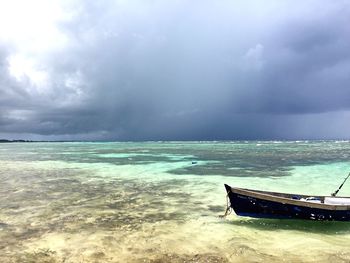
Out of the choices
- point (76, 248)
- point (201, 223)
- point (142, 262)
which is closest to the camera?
point (142, 262)

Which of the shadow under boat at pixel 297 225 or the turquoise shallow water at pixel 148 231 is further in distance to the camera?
the shadow under boat at pixel 297 225

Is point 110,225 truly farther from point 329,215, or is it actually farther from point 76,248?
point 329,215

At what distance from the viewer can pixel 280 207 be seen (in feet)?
40.4

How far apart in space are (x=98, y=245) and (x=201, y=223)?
173 inches

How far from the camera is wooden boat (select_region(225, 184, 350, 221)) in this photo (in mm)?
11883

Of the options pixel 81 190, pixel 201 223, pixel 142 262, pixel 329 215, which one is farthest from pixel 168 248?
pixel 81 190

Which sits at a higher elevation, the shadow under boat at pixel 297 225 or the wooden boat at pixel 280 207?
the wooden boat at pixel 280 207

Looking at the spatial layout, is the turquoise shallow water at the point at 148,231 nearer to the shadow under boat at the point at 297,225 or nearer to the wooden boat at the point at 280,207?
the shadow under boat at the point at 297,225

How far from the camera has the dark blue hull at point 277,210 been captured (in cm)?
1196

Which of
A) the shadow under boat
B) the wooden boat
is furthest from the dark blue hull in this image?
the shadow under boat

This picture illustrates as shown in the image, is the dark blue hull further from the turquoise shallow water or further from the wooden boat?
the turquoise shallow water

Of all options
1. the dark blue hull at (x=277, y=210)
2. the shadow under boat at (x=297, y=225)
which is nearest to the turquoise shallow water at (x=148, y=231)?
the shadow under boat at (x=297, y=225)

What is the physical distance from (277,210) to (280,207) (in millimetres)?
175

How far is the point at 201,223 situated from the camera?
512 inches
